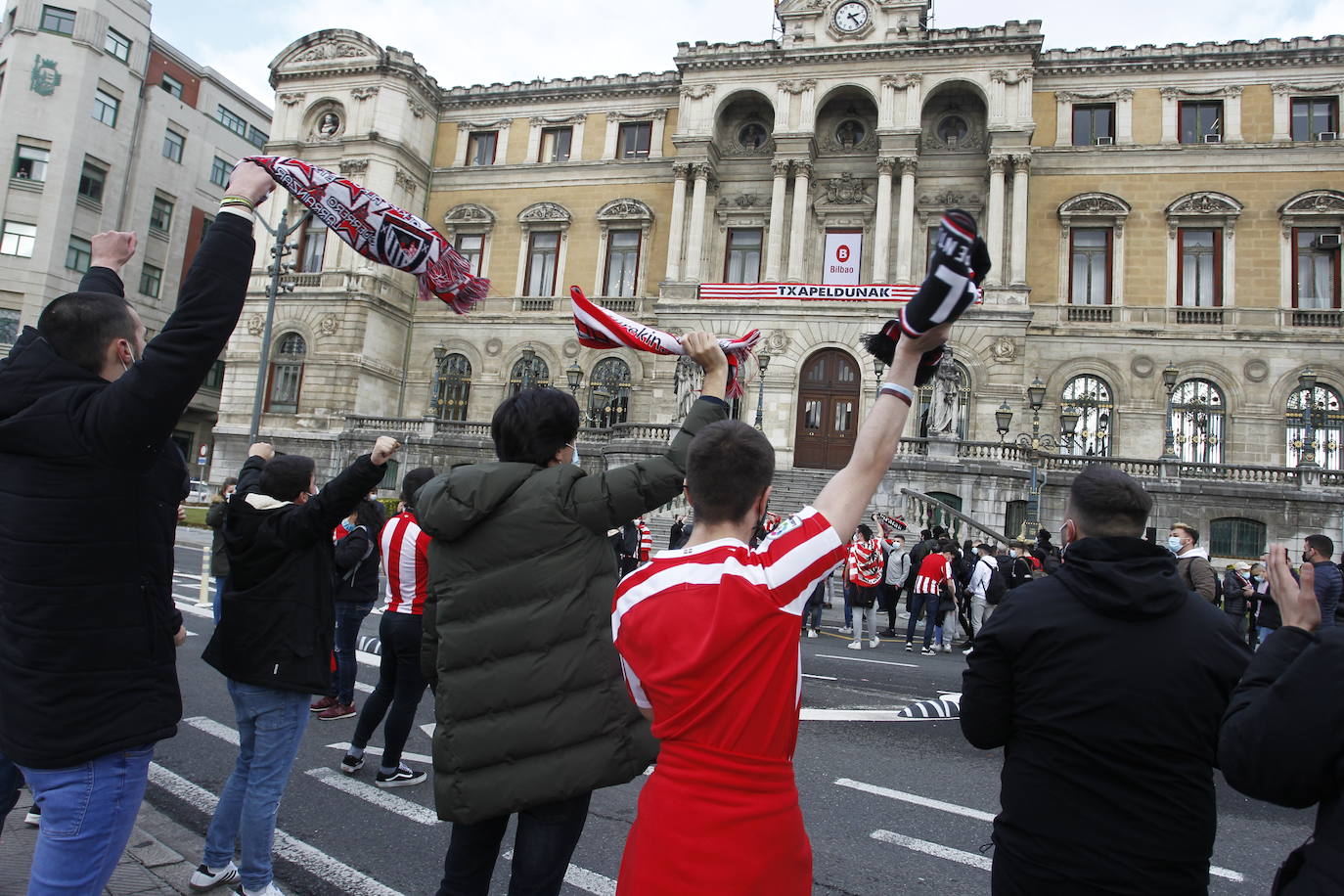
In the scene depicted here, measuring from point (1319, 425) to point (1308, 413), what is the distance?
0.80m

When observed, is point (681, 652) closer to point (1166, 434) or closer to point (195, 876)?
point (195, 876)

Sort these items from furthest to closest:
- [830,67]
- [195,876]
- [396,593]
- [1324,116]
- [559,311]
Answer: [559,311]
[830,67]
[1324,116]
[396,593]
[195,876]

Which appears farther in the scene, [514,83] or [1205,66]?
[514,83]

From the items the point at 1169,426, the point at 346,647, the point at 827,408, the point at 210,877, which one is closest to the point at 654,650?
the point at 210,877

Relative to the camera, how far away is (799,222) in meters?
32.3

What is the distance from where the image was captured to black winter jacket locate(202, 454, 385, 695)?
161 inches

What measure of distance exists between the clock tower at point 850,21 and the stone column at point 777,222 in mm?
4710

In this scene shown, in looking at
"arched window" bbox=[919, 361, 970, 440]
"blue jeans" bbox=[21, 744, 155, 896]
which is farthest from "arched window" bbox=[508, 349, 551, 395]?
"blue jeans" bbox=[21, 744, 155, 896]

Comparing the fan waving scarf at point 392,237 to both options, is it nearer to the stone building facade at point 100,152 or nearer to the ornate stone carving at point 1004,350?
the ornate stone carving at point 1004,350

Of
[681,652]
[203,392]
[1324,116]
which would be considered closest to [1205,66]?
[1324,116]

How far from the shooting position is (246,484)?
512cm

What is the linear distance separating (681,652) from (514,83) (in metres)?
39.8

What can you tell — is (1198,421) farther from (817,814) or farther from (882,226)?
(817,814)

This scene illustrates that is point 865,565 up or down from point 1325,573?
down
